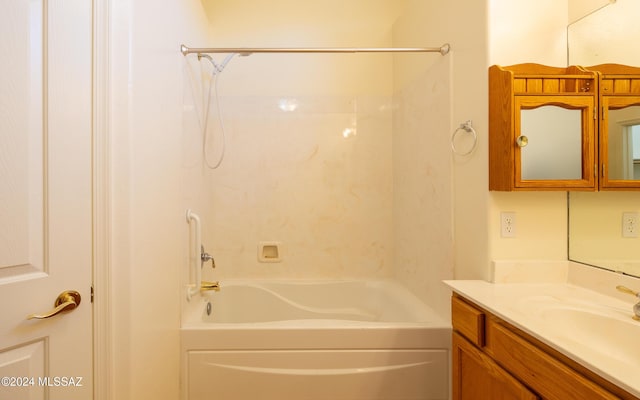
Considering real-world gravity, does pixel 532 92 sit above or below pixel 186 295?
above

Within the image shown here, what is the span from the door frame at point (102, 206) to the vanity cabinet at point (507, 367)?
1.31m

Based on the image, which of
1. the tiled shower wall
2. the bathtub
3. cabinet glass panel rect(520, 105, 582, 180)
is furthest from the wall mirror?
the tiled shower wall

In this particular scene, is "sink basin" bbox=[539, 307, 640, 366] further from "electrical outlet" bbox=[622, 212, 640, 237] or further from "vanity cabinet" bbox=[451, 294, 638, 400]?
"electrical outlet" bbox=[622, 212, 640, 237]

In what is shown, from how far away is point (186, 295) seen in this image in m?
1.67

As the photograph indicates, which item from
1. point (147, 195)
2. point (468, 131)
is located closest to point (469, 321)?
point (468, 131)

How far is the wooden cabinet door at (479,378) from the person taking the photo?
925mm

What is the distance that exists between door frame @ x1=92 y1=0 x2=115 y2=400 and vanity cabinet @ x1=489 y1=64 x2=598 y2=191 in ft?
4.92

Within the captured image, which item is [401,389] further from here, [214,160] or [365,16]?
[365,16]

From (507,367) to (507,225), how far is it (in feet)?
1.97

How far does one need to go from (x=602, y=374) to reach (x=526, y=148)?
0.89 meters

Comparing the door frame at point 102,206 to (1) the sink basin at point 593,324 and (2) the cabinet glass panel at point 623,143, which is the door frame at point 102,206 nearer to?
(1) the sink basin at point 593,324

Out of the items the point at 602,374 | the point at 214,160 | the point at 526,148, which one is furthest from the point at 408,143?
the point at 602,374

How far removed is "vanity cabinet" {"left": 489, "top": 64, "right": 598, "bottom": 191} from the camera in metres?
1.22

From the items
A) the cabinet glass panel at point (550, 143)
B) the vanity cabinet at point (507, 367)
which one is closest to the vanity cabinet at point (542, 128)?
the cabinet glass panel at point (550, 143)
